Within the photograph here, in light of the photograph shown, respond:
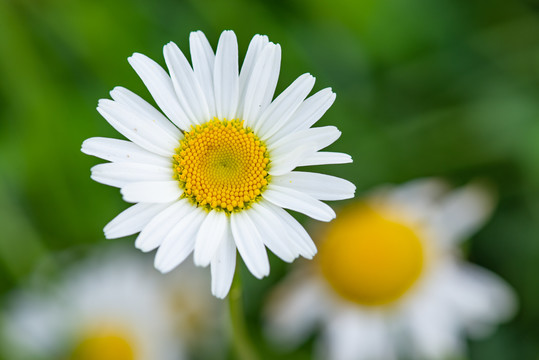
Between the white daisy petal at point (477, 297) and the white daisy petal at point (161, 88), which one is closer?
the white daisy petal at point (161, 88)

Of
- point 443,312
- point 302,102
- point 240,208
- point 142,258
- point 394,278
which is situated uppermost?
point 302,102

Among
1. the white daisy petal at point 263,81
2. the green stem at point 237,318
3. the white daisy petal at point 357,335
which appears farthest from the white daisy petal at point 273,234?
the white daisy petal at point 357,335

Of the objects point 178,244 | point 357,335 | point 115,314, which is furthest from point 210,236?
point 115,314

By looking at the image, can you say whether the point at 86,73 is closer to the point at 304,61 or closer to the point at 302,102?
the point at 304,61

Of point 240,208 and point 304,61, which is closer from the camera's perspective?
point 240,208

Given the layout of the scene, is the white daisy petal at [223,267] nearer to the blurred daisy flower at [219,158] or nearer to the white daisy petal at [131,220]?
the blurred daisy flower at [219,158]

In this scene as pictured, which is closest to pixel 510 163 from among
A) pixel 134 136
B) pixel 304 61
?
pixel 304 61
